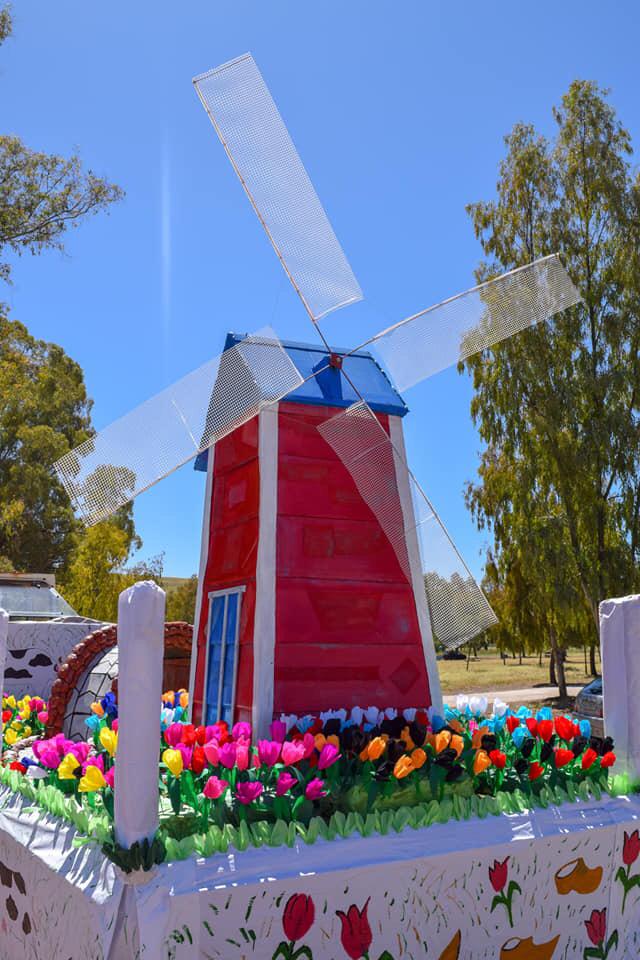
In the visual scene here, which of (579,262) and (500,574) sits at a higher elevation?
(579,262)

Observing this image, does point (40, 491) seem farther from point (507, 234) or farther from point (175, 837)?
point (175, 837)

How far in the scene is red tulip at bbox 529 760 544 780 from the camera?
11.5 feet

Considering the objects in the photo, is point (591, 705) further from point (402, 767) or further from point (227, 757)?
point (227, 757)

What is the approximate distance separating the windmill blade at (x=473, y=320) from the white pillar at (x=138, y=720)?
240 cm

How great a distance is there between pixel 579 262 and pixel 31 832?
1399 cm

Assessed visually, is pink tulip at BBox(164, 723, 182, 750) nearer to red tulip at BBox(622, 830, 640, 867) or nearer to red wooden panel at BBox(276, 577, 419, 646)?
red wooden panel at BBox(276, 577, 419, 646)

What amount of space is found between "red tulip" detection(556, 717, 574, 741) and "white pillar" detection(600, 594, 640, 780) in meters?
0.22

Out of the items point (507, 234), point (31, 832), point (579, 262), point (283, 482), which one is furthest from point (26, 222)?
point (31, 832)

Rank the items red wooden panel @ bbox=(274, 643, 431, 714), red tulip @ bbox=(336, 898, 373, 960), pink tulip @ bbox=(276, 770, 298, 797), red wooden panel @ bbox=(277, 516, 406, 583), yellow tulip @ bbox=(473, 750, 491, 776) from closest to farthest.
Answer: red tulip @ bbox=(336, 898, 373, 960)
pink tulip @ bbox=(276, 770, 298, 797)
yellow tulip @ bbox=(473, 750, 491, 776)
red wooden panel @ bbox=(274, 643, 431, 714)
red wooden panel @ bbox=(277, 516, 406, 583)

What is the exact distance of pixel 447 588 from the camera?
4.52m

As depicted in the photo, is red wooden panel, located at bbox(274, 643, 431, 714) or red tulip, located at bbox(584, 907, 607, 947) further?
red wooden panel, located at bbox(274, 643, 431, 714)

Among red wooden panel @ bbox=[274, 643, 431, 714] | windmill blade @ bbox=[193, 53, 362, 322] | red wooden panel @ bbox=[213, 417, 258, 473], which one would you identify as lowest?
red wooden panel @ bbox=[274, 643, 431, 714]

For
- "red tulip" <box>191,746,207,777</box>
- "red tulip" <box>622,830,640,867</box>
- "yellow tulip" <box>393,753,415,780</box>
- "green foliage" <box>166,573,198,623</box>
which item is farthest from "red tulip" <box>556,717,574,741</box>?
"green foliage" <box>166,573,198,623</box>

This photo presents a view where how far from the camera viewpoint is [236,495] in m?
4.56
